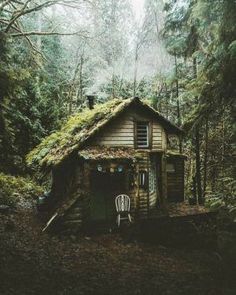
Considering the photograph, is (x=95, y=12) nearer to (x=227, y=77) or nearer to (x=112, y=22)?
(x=112, y=22)

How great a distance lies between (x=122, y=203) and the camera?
619 inches

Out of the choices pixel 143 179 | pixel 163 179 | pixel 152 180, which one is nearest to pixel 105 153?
pixel 143 179

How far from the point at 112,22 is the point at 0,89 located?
2366 cm

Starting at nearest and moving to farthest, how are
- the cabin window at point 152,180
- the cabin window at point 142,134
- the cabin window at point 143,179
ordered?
the cabin window at point 142,134 < the cabin window at point 143,179 < the cabin window at point 152,180

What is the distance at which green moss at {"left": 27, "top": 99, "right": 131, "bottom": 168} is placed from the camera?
15.6 m

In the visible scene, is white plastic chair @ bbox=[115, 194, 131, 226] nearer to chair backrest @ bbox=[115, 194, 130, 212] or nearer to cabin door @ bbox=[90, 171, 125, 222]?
chair backrest @ bbox=[115, 194, 130, 212]

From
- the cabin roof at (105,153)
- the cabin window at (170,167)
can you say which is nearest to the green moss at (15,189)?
the cabin roof at (105,153)

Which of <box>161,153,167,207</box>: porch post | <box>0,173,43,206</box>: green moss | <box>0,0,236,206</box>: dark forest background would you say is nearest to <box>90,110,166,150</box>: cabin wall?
<box>161,153,167,207</box>: porch post

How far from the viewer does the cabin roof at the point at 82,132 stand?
15.6 m

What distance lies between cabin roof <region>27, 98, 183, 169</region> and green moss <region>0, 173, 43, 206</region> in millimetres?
1967

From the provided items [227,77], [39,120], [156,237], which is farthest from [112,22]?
[227,77]

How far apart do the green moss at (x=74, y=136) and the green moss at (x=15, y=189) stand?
1967 mm

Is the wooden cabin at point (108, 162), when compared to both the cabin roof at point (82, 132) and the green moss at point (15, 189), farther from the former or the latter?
the green moss at point (15, 189)

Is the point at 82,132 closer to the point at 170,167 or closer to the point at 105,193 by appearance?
the point at 105,193
